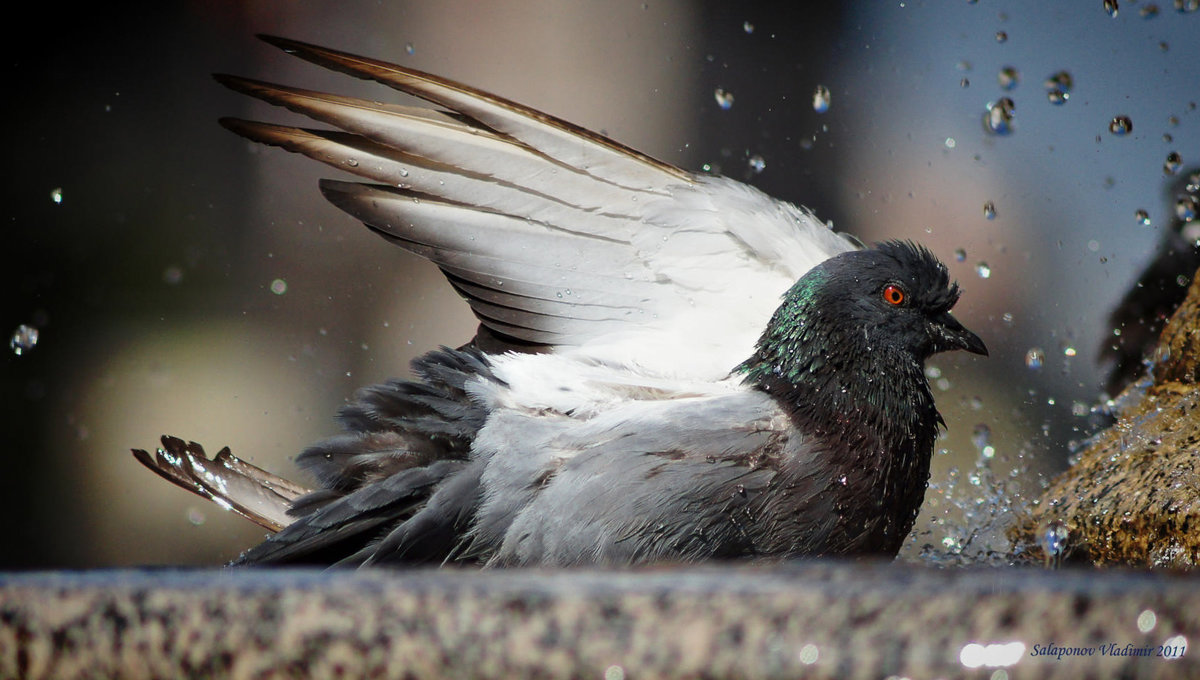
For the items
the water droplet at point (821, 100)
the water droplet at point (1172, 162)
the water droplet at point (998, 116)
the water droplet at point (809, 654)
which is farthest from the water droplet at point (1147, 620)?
the water droplet at point (821, 100)

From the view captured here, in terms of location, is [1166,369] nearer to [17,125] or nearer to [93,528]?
[93,528]

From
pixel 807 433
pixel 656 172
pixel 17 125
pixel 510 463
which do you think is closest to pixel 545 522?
pixel 510 463

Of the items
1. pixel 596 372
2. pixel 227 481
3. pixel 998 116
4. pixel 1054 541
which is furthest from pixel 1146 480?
pixel 227 481

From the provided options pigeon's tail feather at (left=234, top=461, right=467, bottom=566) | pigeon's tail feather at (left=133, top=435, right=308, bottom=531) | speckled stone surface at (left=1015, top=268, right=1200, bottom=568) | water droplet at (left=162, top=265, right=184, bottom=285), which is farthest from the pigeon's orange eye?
water droplet at (left=162, top=265, right=184, bottom=285)

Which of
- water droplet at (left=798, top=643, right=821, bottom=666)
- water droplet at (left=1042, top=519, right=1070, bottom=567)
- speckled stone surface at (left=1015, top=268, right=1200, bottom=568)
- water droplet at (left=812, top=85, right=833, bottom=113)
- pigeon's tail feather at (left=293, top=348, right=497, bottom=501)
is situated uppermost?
water droplet at (left=812, top=85, right=833, bottom=113)

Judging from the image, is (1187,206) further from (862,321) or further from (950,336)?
(862,321)

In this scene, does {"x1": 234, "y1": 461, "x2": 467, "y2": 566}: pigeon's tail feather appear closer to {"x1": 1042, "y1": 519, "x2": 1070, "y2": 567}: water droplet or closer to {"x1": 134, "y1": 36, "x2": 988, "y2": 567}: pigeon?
{"x1": 134, "y1": 36, "x2": 988, "y2": 567}: pigeon

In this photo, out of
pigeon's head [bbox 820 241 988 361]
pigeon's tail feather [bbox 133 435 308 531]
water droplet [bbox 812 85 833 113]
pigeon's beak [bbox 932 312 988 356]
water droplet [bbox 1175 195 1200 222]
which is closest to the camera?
pigeon's head [bbox 820 241 988 361]
